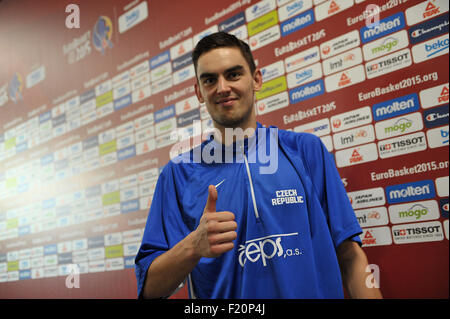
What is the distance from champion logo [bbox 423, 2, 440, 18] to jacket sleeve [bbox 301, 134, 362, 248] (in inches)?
21.1

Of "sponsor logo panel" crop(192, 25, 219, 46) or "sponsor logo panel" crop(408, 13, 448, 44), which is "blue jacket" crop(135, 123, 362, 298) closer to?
"sponsor logo panel" crop(408, 13, 448, 44)

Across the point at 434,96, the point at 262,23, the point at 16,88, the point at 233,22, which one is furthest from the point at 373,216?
the point at 16,88

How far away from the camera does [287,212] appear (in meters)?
1.05

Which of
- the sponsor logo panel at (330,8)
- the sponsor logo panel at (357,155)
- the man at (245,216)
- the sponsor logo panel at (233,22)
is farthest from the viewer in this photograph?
the sponsor logo panel at (233,22)

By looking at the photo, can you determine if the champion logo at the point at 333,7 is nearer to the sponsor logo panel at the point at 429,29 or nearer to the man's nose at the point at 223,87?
the sponsor logo panel at the point at 429,29

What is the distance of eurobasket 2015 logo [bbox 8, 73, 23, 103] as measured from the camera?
3.04 metres

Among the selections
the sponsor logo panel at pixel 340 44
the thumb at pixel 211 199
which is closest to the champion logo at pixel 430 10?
the sponsor logo panel at pixel 340 44

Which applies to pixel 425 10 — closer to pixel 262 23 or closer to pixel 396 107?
pixel 396 107

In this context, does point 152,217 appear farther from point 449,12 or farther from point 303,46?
point 449,12

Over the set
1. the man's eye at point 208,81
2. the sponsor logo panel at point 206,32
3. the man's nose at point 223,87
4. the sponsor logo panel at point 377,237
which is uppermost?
the sponsor logo panel at point 206,32

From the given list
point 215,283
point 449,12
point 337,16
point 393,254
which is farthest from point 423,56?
Answer: point 215,283

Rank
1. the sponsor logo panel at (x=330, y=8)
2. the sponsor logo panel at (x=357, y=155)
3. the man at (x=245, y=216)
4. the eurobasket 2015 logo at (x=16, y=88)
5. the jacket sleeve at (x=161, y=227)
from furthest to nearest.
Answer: the eurobasket 2015 logo at (x=16, y=88), the sponsor logo panel at (x=330, y=8), the sponsor logo panel at (x=357, y=155), the jacket sleeve at (x=161, y=227), the man at (x=245, y=216)

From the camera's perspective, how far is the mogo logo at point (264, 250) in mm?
1021

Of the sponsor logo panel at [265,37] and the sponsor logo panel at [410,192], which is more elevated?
the sponsor logo panel at [265,37]
